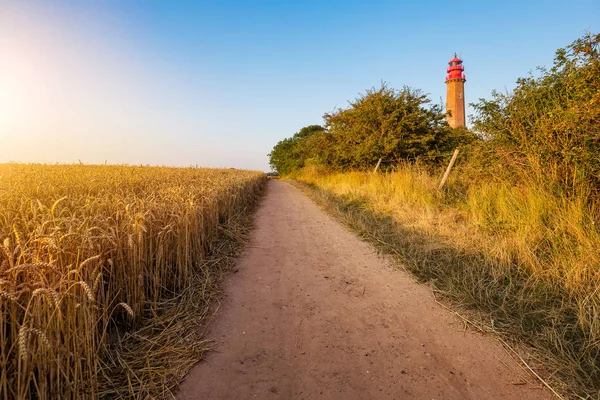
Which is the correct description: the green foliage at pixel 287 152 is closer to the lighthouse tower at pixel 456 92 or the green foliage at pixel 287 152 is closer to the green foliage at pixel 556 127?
the lighthouse tower at pixel 456 92

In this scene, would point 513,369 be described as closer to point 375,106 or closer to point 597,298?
point 597,298

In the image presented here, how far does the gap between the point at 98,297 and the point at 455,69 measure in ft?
154

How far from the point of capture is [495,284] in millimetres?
3215

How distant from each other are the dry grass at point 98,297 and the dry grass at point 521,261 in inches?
104

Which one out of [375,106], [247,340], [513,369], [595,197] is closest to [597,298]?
[513,369]

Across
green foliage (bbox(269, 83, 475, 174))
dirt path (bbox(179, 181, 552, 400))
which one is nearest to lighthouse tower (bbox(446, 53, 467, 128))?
green foliage (bbox(269, 83, 475, 174))

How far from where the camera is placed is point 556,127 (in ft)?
14.9

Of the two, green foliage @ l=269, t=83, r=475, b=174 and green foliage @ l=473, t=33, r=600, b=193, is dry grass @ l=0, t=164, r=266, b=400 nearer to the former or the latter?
green foliage @ l=473, t=33, r=600, b=193

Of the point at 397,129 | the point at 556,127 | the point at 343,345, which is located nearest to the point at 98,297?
the point at 343,345

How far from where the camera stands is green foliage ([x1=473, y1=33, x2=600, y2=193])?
14.0 feet

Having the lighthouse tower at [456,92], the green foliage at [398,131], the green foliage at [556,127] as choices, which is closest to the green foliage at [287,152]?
the lighthouse tower at [456,92]

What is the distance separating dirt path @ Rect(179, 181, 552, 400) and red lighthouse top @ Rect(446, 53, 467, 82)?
43.9 meters

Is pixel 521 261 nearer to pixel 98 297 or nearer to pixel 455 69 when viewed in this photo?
pixel 98 297

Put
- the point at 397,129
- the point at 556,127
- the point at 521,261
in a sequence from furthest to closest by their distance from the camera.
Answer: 1. the point at 397,129
2. the point at 556,127
3. the point at 521,261
